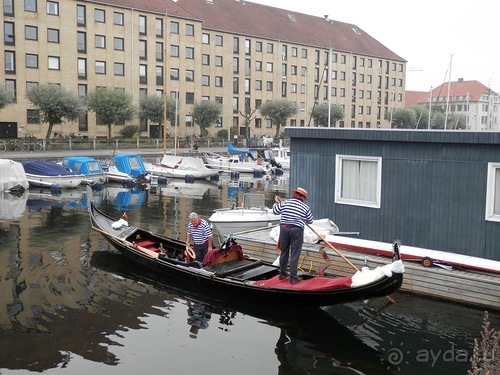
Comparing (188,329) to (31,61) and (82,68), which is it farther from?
(82,68)

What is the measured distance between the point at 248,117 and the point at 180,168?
37.0 metres

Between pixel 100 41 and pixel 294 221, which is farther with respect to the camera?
pixel 100 41

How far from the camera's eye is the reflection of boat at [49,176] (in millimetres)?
35500

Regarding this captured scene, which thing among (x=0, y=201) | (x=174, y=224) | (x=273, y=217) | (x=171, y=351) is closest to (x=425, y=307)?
(x=171, y=351)

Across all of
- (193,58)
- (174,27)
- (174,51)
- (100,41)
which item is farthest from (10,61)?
(193,58)

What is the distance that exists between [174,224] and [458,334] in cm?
1459

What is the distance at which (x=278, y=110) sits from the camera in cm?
8000

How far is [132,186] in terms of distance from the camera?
129 feet

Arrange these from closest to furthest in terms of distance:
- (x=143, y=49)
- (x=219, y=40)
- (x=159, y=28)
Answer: (x=143, y=49)
(x=159, y=28)
(x=219, y=40)

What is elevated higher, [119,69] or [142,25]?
[142,25]

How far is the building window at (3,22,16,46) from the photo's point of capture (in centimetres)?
6072

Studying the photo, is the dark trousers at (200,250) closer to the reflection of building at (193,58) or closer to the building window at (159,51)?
the reflection of building at (193,58)

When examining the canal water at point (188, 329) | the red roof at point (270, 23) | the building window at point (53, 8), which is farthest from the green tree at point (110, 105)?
the canal water at point (188, 329)

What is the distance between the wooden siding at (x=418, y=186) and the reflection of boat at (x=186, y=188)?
18871 millimetres
